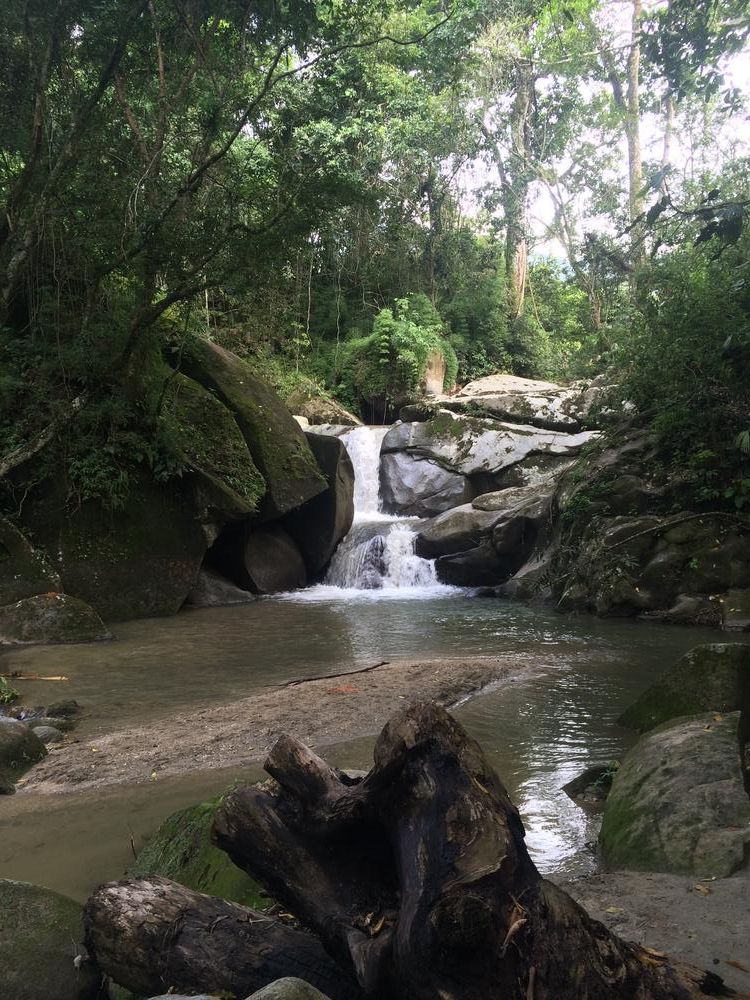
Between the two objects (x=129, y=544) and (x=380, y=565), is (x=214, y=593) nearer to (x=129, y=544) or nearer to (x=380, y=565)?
(x=129, y=544)

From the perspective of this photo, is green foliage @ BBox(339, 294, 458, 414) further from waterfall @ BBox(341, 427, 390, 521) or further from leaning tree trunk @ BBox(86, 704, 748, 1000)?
leaning tree trunk @ BBox(86, 704, 748, 1000)

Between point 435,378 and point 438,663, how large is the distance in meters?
15.5

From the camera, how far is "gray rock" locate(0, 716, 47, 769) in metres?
4.68

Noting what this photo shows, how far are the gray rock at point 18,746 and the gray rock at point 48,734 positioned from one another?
Result: 31 cm

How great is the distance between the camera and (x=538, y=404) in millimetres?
18172

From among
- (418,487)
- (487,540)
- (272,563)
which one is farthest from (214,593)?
(418,487)

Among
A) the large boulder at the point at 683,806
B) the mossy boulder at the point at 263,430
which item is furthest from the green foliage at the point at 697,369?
the large boulder at the point at 683,806

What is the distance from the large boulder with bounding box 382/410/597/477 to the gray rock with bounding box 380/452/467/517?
0.22 metres

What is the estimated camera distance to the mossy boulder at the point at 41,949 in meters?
2.36

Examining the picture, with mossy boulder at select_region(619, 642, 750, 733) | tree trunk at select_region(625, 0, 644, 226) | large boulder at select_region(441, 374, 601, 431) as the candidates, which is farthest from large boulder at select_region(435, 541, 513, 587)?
tree trunk at select_region(625, 0, 644, 226)

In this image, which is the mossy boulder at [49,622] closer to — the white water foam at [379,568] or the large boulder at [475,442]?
the white water foam at [379,568]

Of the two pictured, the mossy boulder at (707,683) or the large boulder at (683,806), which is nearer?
the large boulder at (683,806)

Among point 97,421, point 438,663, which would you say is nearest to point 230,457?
point 97,421

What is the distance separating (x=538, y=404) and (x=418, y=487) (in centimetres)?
387
